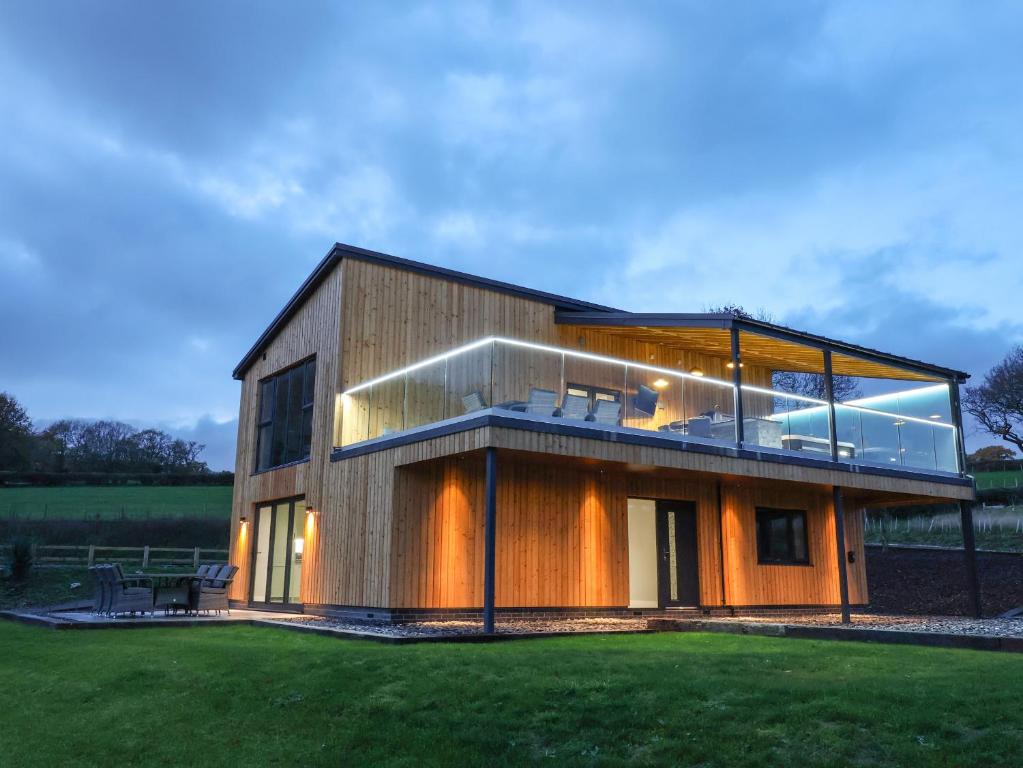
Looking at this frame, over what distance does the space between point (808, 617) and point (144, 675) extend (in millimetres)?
11980

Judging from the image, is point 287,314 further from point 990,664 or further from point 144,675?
point 990,664

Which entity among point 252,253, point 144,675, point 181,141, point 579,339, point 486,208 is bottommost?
point 144,675

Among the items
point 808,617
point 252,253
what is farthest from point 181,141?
point 808,617

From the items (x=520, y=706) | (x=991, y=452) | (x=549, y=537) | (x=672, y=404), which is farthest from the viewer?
(x=991, y=452)

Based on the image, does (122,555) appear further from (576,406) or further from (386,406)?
(576,406)

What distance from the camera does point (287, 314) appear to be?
1697 centimetres

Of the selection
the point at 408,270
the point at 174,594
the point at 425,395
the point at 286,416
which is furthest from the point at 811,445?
the point at 174,594

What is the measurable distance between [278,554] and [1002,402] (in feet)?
104

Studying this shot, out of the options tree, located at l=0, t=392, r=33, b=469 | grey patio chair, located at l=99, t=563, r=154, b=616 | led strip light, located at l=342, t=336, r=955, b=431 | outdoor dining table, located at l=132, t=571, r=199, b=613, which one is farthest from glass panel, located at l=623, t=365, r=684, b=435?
tree, located at l=0, t=392, r=33, b=469

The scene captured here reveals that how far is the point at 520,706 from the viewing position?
20.0 ft

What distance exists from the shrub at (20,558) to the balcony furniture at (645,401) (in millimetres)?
16670

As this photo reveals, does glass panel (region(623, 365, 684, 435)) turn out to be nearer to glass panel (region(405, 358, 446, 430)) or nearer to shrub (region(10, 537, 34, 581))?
glass panel (region(405, 358, 446, 430))

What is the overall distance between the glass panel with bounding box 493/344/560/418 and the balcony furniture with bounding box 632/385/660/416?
4.50ft

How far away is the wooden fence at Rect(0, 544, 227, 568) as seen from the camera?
23750mm
